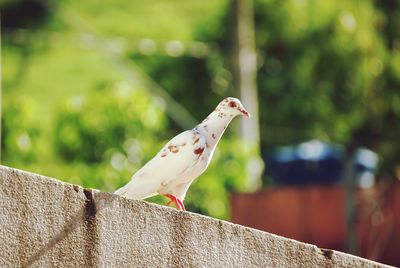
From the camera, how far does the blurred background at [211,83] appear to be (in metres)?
26.6

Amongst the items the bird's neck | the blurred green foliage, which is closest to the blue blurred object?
the blurred green foliage

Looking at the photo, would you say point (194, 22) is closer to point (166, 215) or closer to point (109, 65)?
point (109, 65)

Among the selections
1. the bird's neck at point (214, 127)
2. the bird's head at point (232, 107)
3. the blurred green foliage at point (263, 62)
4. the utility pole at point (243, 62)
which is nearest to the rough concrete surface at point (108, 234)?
the bird's neck at point (214, 127)

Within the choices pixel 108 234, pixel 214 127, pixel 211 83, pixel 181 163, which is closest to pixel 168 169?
pixel 181 163

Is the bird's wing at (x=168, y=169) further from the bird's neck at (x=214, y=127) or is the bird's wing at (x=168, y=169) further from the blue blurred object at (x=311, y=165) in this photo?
the blue blurred object at (x=311, y=165)

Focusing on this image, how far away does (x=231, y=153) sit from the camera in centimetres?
2445

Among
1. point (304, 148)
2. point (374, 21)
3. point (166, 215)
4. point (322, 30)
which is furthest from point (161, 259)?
point (374, 21)

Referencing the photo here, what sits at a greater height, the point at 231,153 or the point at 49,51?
the point at 49,51

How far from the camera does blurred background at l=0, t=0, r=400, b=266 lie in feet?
87.2

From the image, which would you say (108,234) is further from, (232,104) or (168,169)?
(232,104)

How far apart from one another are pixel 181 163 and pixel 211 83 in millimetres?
31061

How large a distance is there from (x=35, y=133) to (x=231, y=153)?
658 cm

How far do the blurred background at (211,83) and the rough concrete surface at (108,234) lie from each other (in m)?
16.1

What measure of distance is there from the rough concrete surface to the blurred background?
1608 centimetres
